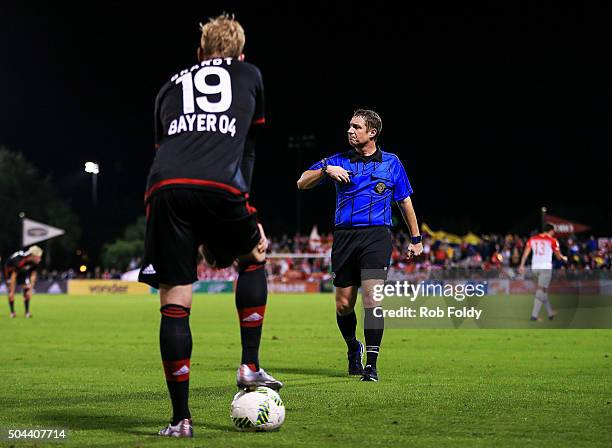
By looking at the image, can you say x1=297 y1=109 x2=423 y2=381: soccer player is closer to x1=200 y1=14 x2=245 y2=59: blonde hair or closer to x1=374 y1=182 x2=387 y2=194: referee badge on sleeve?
x1=374 y1=182 x2=387 y2=194: referee badge on sleeve

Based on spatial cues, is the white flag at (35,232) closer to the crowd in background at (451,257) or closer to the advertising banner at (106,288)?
the advertising banner at (106,288)

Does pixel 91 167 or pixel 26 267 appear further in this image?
pixel 91 167

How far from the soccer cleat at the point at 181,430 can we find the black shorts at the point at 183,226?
0.84 metres

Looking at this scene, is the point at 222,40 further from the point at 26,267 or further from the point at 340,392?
the point at 26,267

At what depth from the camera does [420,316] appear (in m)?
20.0

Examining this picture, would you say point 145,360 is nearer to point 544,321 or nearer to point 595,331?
point 595,331

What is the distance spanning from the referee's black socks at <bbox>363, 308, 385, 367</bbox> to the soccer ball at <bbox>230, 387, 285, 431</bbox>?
11.1ft

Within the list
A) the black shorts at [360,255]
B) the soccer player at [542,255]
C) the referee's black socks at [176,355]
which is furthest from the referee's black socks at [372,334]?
the soccer player at [542,255]

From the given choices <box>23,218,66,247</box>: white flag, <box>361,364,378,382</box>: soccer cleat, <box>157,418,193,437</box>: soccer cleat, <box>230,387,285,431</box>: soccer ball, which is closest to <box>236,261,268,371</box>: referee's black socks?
<box>230,387,285,431</box>: soccer ball

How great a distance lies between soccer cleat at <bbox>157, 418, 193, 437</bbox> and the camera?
5406 millimetres

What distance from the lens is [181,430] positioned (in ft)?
17.8

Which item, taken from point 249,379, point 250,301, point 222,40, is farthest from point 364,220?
point 222,40

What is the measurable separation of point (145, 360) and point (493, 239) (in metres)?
37.6

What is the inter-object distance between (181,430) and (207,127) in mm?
1823
